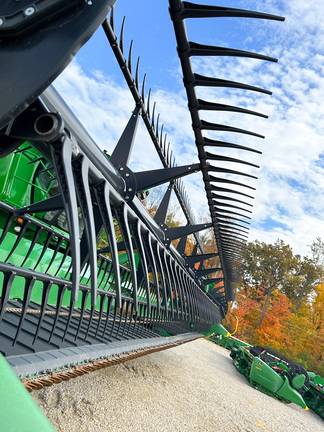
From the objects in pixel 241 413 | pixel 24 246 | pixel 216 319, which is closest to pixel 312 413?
pixel 216 319

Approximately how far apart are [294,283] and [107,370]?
2372 centimetres

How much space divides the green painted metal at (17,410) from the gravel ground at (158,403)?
8.23 ft

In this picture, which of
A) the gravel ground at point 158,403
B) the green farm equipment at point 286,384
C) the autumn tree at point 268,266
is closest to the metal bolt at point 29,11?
the gravel ground at point 158,403

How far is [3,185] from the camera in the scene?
513cm

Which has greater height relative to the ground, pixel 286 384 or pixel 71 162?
pixel 71 162

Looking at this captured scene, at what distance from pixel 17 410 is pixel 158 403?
4127 mm

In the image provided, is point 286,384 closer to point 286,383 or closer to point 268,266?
point 286,383

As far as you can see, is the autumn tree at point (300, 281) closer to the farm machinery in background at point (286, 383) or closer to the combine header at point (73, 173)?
the farm machinery in background at point (286, 383)

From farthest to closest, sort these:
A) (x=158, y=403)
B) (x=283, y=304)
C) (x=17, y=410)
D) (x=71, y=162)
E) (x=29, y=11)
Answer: (x=283, y=304) → (x=158, y=403) → (x=71, y=162) → (x=29, y=11) → (x=17, y=410)

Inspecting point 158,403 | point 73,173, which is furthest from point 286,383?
point 73,173

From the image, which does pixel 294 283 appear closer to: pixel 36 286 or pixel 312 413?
pixel 312 413

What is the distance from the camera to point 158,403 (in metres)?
4.24

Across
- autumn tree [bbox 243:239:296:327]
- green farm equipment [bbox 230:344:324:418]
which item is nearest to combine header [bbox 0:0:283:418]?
green farm equipment [bbox 230:344:324:418]

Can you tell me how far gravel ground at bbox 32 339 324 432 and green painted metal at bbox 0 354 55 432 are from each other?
251 cm
